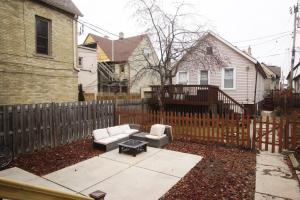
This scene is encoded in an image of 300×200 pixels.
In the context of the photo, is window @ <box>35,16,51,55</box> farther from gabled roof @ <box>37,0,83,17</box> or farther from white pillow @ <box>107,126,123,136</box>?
white pillow @ <box>107,126,123,136</box>

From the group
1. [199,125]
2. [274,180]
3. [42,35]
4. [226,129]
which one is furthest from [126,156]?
[42,35]

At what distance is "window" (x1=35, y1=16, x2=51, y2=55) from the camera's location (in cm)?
1170

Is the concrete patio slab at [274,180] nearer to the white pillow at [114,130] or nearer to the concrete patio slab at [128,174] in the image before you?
the concrete patio slab at [128,174]

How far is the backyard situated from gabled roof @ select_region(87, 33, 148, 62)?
20099 millimetres

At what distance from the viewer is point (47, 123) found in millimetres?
8211

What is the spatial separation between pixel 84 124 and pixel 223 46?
12860 mm

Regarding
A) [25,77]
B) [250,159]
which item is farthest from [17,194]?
[25,77]

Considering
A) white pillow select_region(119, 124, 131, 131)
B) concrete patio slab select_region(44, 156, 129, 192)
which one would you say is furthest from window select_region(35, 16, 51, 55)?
concrete patio slab select_region(44, 156, 129, 192)

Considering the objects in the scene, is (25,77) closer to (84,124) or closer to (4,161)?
(84,124)

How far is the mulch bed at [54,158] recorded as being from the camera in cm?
629

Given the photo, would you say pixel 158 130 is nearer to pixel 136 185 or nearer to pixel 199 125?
pixel 199 125

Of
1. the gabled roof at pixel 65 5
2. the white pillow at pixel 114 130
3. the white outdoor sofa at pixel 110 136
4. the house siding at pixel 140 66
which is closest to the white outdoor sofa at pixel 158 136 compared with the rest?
the white outdoor sofa at pixel 110 136

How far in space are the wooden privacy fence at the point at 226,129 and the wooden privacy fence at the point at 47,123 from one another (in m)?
1.70

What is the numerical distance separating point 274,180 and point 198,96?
9271mm
